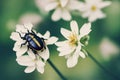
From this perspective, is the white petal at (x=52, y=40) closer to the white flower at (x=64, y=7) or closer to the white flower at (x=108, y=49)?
the white flower at (x=64, y=7)

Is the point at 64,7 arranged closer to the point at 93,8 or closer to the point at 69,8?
the point at 69,8

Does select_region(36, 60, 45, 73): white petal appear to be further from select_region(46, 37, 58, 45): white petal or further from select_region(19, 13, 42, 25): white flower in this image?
select_region(19, 13, 42, 25): white flower

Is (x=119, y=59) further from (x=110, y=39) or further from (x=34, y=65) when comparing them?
(x=34, y=65)

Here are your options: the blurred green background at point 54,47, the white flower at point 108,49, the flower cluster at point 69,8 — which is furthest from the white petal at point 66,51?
the white flower at point 108,49

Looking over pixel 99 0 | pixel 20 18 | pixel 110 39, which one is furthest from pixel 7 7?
pixel 99 0

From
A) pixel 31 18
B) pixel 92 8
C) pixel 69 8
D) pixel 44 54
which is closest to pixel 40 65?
pixel 44 54

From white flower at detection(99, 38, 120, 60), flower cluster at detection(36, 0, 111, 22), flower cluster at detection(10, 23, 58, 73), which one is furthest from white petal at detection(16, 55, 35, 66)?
white flower at detection(99, 38, 120, 60)
